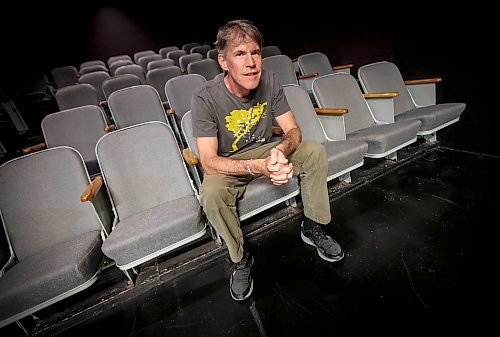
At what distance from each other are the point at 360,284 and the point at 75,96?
11.5ft

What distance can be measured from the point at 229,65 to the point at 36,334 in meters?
1.63

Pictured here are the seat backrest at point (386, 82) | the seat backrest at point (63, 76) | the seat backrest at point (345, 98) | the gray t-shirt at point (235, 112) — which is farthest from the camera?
the seat backrest at point (63, 76)

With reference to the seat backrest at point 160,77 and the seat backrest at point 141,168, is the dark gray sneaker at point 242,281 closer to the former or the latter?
the seat backrest at point 141,168

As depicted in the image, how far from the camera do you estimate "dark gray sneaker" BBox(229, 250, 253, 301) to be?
1271 mm

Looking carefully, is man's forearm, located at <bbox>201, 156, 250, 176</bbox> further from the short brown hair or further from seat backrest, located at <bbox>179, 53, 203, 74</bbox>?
seat backrest, located at <bbox>179, 53, 203, 74</bbox>

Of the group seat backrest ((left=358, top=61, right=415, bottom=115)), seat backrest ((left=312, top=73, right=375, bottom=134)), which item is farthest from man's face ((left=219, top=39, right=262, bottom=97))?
seat backrest ((left=358, top=61, right=415, bottom=115))

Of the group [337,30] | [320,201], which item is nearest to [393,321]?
[320,201]

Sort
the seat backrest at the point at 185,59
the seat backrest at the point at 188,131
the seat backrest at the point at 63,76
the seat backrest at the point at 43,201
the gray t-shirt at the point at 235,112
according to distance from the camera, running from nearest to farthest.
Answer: the gray t-shirt at the point at 235,112, the seat backrest at the point at 43,201, the seat backrest at the point at 188,131, the seat backrest at the point at 185,59, the seat backrest at the point at 63,76

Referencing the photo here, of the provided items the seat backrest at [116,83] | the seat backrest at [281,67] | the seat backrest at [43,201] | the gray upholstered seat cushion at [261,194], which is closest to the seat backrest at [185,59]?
the seat backrest at [116,83]

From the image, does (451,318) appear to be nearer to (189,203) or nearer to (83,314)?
(189,203)

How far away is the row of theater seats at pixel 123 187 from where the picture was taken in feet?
3.99

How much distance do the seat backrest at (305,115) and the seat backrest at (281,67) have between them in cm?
114

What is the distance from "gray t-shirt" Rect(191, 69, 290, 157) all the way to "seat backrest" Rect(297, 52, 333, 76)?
212 cm

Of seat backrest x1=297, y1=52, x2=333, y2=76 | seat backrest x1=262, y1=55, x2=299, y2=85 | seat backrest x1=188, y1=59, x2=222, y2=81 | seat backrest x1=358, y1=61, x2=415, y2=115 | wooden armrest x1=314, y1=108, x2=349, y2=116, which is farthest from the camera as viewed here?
seat backrest x1=188, y1=59, x2=222, y2=81
